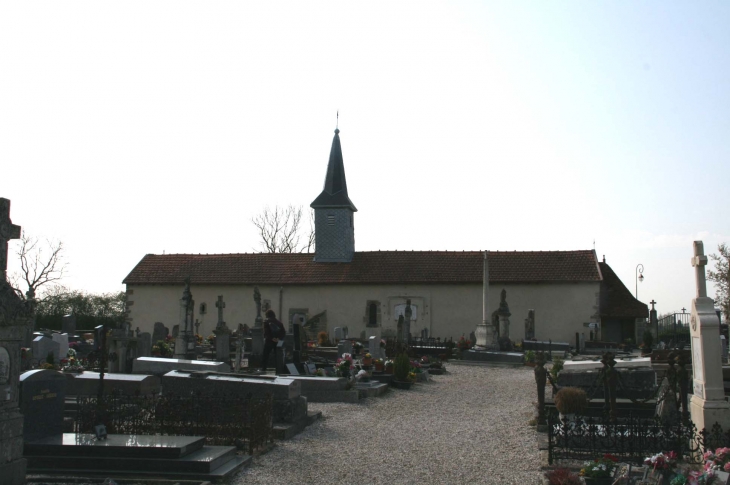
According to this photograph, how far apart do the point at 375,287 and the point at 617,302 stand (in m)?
12.0

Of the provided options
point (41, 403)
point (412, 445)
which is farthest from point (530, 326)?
point (41, 403)

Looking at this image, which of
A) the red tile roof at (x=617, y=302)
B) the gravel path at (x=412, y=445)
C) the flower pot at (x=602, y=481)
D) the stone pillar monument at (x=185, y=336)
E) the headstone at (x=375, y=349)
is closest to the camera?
the flower pot at (x=602, y=481)

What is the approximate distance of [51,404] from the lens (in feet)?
28.1

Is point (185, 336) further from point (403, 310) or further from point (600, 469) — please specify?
point (403, 310)

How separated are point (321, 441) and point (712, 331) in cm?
571

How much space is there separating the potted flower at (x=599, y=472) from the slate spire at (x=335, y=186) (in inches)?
1233

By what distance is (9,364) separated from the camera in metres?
6.99

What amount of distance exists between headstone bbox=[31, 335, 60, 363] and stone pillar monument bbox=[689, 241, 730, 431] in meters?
14.5

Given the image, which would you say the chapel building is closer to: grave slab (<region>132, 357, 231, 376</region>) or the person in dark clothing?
the person in dark clothing

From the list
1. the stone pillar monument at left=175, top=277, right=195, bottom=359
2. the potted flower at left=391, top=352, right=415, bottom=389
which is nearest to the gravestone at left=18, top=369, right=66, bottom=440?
the potted flower at left=391, top=352, right=415, bottom=389

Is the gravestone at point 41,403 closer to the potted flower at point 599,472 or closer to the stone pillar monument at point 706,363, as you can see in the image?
the potted flower at point 599,472

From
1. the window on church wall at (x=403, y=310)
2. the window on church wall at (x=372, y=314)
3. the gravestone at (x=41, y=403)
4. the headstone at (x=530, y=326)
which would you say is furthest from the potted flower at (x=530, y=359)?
the gravestone at (x=41, y=403)

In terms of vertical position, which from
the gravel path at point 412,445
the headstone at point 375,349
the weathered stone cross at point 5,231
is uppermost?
the weathered stone cross at point 5,231

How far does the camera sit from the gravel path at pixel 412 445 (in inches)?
320
